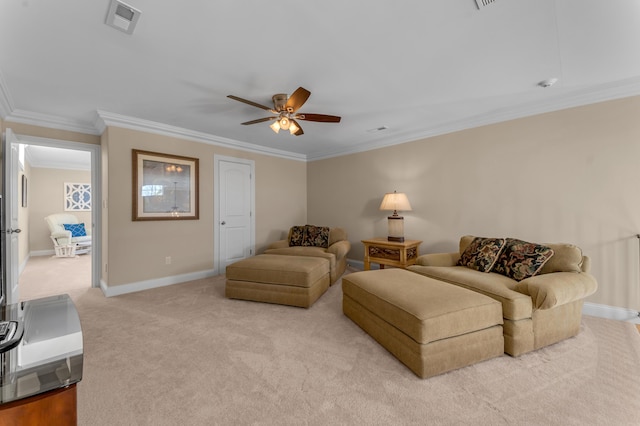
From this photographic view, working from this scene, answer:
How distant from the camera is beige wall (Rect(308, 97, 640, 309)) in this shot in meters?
2.63

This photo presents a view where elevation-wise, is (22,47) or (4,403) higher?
(22,47)

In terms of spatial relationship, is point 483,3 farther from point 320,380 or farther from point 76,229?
point 76,229

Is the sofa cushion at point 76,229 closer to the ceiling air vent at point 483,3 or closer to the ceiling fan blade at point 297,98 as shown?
the ceiling fan blade at point 297,98

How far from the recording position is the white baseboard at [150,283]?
11.3 ft

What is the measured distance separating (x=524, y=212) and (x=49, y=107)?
5806mm

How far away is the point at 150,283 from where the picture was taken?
3.75 m

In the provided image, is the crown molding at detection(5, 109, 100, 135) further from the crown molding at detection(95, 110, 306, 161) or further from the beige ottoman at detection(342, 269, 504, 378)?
the beige ottoman at detection(342, 269, 504, 378)

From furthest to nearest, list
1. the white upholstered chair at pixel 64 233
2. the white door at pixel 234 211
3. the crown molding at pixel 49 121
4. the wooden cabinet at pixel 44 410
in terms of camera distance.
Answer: the white upholstered chair at pixel 64 233, the white door at pixel 234 211, the crown molding at pixel 49 121, the wooden cabinet at pixel 44 410

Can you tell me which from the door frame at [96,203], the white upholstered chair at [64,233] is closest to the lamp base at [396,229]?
the door frame at [96,203]

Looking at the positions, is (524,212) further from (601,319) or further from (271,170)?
(271,170)

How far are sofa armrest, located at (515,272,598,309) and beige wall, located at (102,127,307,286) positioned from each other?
412cm

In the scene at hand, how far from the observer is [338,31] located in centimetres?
185

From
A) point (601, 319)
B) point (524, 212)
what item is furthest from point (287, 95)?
point (601, 319)

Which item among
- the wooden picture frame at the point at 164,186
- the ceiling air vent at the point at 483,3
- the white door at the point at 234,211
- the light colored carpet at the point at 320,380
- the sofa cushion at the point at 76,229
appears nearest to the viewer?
the light colored carpet at the point at 320,380
